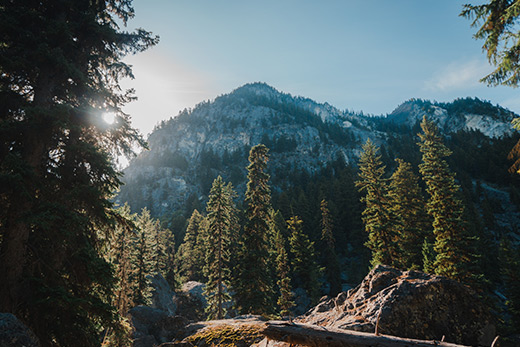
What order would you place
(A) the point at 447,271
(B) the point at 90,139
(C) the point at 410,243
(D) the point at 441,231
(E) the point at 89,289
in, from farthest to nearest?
(C) the point at 410,243 < (D) the point at 441,231 < (A) the point at 447,271 < (B) the point at 90,139 < (E) the point at 89,289

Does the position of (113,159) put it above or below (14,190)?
above

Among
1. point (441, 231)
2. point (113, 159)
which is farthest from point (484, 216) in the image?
point (113, 159)

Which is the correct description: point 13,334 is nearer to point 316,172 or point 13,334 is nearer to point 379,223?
point 379,223

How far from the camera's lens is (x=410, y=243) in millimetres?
29453

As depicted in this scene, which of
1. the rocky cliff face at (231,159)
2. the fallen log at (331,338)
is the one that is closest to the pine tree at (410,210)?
the fallen log at (331,338)

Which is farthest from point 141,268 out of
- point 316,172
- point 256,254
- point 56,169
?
point 316,172

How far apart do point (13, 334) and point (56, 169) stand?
195 inches

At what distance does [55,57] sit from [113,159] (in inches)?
145

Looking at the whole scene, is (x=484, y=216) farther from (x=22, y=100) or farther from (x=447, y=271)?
(x=22, y=100)

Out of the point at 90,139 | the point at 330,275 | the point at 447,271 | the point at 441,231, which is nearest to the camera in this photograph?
the point at 90,139

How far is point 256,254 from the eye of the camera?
22000 millimetres

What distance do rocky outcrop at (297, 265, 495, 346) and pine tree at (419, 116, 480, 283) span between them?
13.3 m

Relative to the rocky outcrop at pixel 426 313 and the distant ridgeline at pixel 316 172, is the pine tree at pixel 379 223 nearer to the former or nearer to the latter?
the rocky outcrop at pixel 426 313

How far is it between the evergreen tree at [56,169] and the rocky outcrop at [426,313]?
8.18 m
